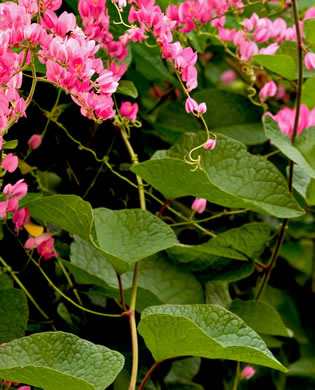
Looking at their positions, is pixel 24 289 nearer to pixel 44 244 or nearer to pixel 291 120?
Answer: pixel 44 244

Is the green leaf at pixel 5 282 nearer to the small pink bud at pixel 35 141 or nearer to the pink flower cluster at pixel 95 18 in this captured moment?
the small pink bud at pixel 35 141

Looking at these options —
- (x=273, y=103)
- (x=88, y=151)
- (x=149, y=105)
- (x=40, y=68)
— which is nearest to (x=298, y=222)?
Result: (x=273, y=103)

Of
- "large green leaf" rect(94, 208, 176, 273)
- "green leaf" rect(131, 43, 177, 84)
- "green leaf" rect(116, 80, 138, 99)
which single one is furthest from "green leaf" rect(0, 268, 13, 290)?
"green leaf" rect(131, 43, 177, 84)

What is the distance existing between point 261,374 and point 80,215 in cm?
47

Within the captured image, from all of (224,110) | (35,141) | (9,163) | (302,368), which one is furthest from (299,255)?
(9,163)

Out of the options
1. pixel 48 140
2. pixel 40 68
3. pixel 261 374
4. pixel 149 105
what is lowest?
pixel 261 374

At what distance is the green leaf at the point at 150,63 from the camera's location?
0.78 metres

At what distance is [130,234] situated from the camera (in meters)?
0.59

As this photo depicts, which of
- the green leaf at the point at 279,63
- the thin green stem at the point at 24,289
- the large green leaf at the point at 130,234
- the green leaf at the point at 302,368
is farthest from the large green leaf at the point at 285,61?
the green leaf at the point at 302,368

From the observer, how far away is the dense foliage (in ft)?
1.54

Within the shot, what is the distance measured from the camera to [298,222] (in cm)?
101

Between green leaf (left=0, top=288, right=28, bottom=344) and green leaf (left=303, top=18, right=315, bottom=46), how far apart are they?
0.37 metres

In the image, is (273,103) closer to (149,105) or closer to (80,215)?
(149,105)

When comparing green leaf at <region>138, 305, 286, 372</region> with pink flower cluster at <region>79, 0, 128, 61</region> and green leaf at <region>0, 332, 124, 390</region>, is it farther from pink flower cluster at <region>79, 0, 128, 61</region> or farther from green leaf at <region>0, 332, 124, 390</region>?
pink flower cluster at <region>79, 0, 128, 61</region>
